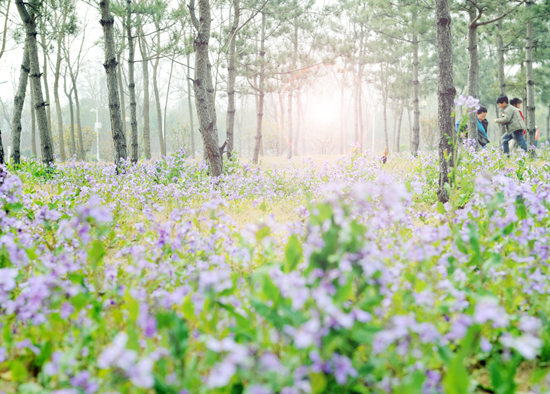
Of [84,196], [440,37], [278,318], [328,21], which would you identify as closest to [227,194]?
[84,196]

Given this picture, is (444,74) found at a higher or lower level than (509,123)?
higher

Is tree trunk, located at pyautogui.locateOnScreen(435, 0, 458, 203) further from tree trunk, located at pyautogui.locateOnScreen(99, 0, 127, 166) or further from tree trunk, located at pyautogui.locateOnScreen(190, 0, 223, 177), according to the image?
tree trunk, located at pyautogui.locateOnScreen(99, 0, 127, 166)

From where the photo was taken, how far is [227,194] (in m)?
5.62

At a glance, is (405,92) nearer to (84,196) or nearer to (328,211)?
(84,196)

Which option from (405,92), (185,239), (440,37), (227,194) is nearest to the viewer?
(185,239)

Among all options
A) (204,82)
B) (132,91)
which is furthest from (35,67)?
(204,82)

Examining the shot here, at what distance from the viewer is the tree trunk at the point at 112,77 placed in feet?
25.1

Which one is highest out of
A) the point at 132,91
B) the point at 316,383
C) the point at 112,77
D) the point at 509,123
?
the point at 132,91

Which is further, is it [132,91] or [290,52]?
[290,52]

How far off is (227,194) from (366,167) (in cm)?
A: 256

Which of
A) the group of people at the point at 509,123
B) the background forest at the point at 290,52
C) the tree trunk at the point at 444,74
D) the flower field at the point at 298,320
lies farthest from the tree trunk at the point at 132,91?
the group of people at the point at 509,123

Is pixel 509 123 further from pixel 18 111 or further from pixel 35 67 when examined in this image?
pixel 18 111

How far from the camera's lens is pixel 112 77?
777cm

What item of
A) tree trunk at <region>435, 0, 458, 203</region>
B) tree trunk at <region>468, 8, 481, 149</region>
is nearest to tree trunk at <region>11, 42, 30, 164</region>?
tree trunk at <region>435, 0, 458, 203</region>
